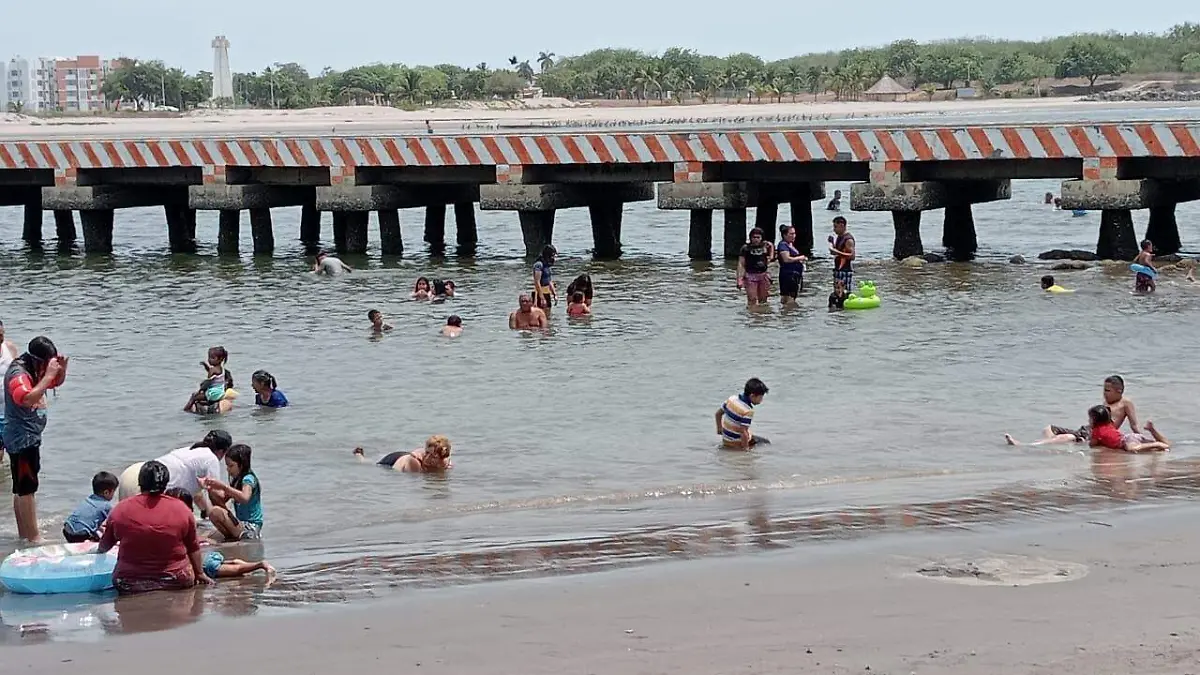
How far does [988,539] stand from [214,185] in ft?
87.1

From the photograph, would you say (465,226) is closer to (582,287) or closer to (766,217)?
(766,217)

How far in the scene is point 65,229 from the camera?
3841 cm

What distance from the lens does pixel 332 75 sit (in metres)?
164

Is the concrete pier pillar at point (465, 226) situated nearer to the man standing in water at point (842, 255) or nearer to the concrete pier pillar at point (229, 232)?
the concrete pier pillar at point (229, 232)

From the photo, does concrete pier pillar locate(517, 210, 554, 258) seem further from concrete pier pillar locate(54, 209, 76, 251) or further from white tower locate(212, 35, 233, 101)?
white tower locate(212, 35, 233, 101)

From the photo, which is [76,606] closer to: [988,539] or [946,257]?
[988,539]

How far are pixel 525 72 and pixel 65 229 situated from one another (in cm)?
13904

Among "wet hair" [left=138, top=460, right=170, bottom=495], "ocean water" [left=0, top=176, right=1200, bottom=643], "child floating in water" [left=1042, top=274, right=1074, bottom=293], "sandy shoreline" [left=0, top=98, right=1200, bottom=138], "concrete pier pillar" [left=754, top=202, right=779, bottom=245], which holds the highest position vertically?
"sandy shoreline" [left=0, top=98, right=1200, bottom=138]

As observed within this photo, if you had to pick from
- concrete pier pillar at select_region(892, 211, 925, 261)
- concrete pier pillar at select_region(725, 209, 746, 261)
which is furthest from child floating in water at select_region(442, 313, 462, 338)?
concrete pier pillar at select_region(892, 211, 925, 261)

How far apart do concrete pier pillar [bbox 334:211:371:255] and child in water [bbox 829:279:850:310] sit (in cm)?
1296

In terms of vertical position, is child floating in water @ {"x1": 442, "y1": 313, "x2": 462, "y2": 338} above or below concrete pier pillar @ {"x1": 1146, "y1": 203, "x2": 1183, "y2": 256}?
below

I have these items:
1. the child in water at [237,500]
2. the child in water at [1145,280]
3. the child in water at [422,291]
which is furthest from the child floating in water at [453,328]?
the child in water at [237,500]

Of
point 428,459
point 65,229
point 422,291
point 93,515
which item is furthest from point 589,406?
point 65,229

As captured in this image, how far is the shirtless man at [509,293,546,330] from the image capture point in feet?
76.3
